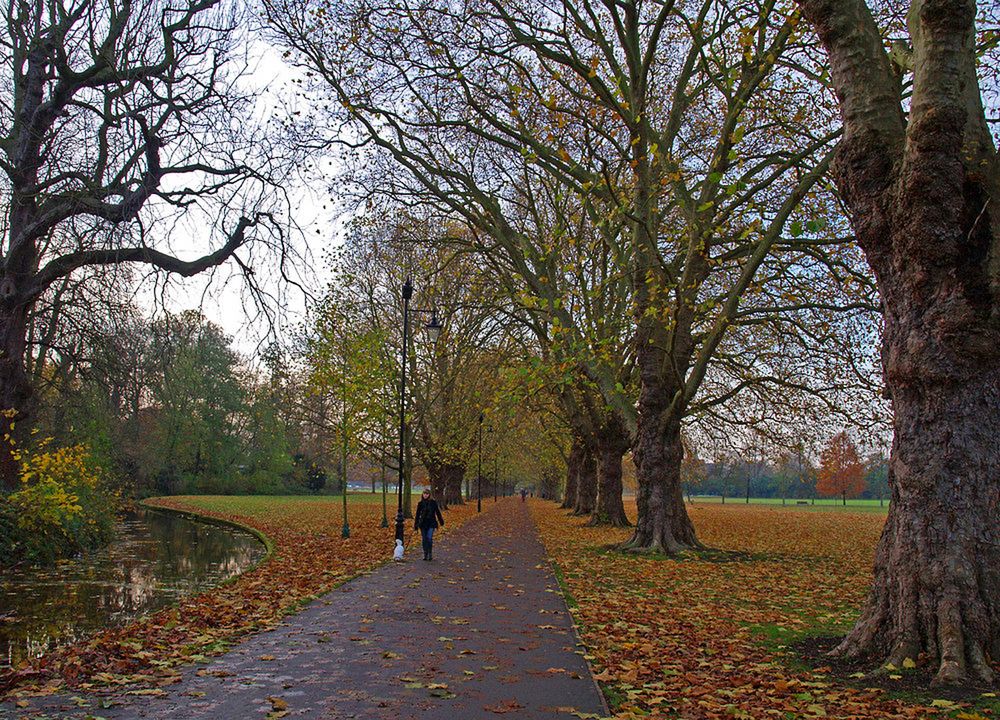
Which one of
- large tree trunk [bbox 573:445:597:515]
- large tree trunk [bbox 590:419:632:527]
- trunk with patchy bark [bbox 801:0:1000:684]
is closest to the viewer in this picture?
trunk with patchy bark [bbox 801:0:1000:684]

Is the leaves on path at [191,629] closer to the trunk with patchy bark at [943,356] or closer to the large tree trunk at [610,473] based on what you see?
the trunk with patchy bark at [943,356]

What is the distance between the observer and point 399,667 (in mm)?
6805

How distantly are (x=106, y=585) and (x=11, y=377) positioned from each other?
202 inches

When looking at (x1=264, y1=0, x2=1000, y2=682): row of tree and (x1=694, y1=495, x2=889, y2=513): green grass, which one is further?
(x1=694, y1=495, x2=889, y2=513): green grass

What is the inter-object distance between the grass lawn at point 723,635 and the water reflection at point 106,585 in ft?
21.2

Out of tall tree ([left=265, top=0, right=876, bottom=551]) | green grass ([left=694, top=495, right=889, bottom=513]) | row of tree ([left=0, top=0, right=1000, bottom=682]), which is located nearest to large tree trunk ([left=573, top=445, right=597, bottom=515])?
row of tree ([left=0, top=0, right=1000, bottom=682])

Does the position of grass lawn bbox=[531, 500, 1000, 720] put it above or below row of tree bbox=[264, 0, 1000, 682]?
below

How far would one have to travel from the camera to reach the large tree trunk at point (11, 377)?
1466cm

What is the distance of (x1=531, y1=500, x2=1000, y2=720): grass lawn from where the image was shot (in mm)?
5629

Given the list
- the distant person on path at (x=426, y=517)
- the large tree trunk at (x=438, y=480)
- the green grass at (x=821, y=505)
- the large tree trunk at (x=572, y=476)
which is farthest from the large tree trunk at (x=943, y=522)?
the green grass at (x=821, y=505)

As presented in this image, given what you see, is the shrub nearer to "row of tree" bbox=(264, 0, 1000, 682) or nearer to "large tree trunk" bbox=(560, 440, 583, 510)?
"row of tree" bbox=(264, 0, 1000, 682)

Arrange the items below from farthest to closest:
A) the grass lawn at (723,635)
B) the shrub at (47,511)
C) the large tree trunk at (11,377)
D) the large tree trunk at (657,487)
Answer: the large tree trunk at (657,487), the shrub at (47,511), the large tree trunk at (11,377), the grass lawn at (723,635)

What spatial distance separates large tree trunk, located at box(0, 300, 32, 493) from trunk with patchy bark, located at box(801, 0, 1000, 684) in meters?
15.3

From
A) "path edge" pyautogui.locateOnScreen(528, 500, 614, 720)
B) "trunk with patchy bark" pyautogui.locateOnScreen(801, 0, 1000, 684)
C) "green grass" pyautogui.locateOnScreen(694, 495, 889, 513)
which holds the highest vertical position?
"trunk with patchy bark" pyautogui.locateOnScreen(801, 0, 1000, 684)
